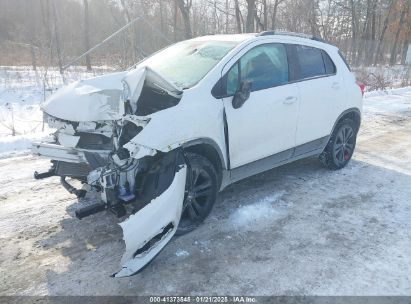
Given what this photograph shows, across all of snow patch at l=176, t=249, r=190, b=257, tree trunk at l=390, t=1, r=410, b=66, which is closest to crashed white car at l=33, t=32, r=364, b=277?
snow patch at l=176, t=249, r=190, b=257

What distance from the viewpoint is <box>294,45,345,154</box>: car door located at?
4.88 meters

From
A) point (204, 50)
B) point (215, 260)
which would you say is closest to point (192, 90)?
point (204, 50)

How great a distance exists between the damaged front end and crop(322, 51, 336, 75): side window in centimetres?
263

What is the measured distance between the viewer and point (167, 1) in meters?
23.1

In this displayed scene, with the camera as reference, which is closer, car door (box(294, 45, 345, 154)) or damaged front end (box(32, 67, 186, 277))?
damaged front end (box(32, 67, 186, 277))

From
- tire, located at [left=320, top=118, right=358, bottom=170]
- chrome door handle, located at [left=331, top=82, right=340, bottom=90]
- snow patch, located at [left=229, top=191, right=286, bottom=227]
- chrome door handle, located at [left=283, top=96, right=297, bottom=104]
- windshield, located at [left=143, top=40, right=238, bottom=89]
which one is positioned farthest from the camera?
tire, located at [left=320, top=118, right=358, bottom=170]

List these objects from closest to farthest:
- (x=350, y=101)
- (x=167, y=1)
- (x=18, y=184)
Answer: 1. (x=18, y=184)
2. (x=350, y=101)
3. (x=167, y=1)

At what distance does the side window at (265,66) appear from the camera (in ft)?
13.9

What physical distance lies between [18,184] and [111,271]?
8.31 ft

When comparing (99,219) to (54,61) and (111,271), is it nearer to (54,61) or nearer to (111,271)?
(111,271)

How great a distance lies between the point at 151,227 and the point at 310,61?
10.7 ft

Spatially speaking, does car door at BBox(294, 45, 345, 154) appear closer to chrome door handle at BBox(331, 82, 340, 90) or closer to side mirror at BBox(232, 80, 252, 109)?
chrome door handle at BBox(331, 82, 340, 90)
